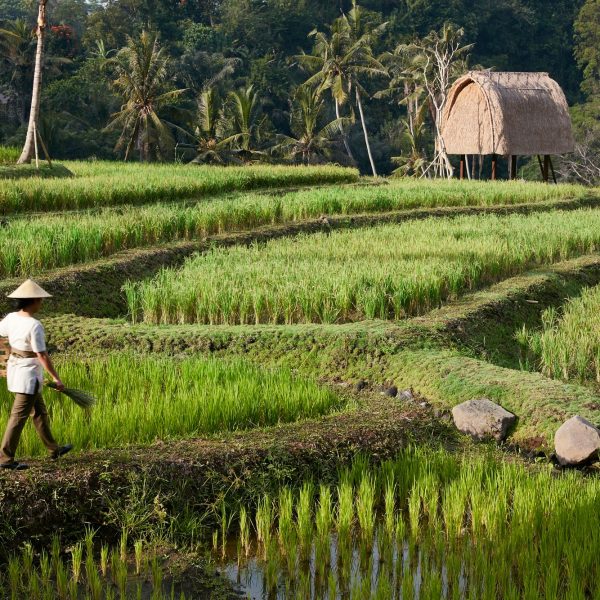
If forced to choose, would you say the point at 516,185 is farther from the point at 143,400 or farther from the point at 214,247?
the point at 143,400

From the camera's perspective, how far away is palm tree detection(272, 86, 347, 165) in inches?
1148

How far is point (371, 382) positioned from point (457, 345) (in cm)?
92

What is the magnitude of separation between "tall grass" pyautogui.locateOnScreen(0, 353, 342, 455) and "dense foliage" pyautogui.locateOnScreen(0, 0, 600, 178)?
753 inches

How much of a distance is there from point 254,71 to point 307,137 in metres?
5.31

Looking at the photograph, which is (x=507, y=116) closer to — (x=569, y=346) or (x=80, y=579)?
(x=569, y=346)

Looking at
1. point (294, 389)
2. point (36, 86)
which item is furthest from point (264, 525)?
point (36, 86)

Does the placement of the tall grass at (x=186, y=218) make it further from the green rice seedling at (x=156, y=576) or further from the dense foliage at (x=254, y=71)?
the dense foliage at (x=254, y=71)

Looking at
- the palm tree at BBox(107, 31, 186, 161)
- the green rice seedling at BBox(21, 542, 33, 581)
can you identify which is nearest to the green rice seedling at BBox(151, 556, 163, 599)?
the green rice seedling at BBox(21, 542, 33, 581)

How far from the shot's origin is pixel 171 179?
1673 cm

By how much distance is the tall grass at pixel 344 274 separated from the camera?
8430 millimetres

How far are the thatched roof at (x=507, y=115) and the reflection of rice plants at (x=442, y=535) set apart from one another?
1803cm

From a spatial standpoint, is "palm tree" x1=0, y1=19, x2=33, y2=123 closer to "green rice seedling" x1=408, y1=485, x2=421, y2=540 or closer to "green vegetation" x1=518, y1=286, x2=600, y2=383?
"green vegetation" x1=518, y1=286, x2=600, y2=383

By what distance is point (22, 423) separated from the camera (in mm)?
4477

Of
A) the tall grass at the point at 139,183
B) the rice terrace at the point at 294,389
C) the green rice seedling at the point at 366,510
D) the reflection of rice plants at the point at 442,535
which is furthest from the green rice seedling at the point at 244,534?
the tall grass at the point at 139,183
